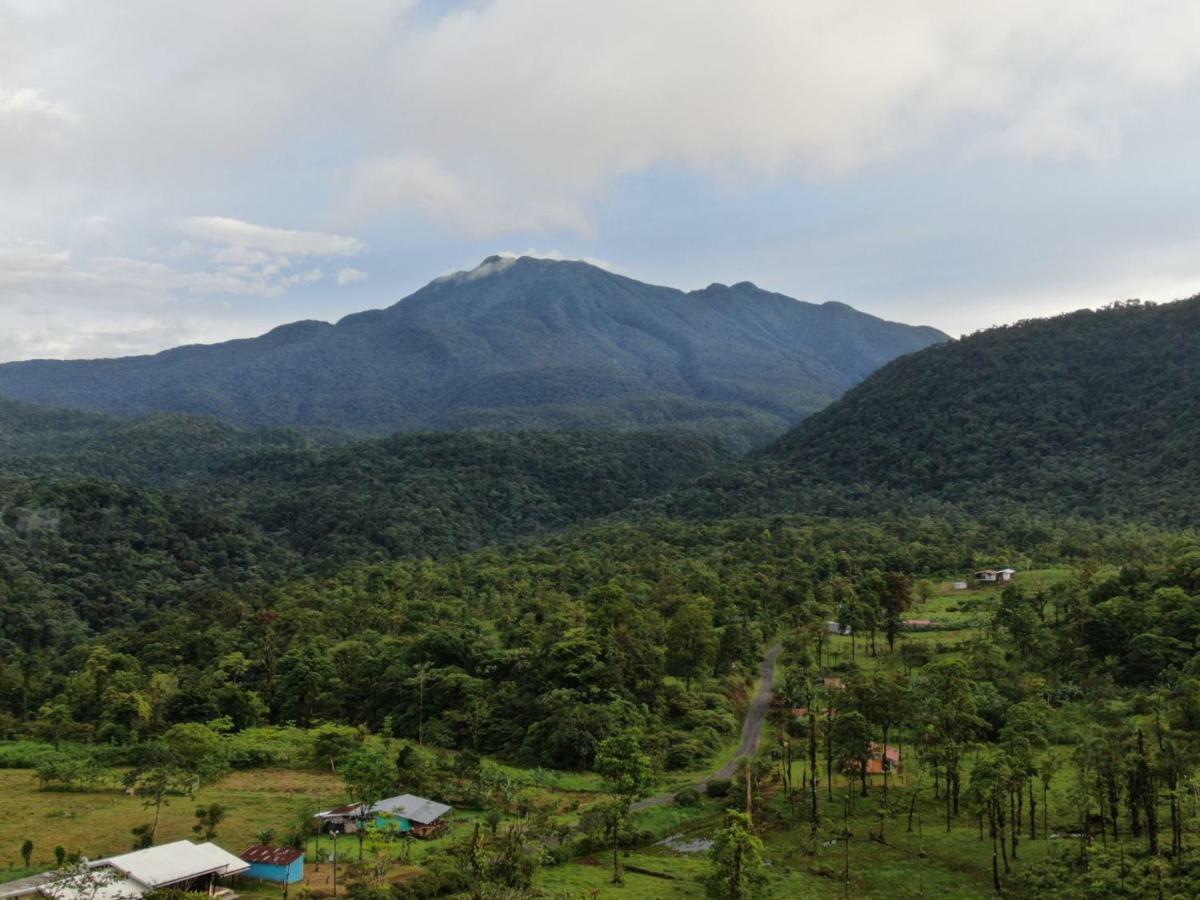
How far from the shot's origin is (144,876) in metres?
20.8

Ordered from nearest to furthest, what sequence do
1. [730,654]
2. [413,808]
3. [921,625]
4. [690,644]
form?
[413,808]
[690,644]
[730,654]
[921,625]

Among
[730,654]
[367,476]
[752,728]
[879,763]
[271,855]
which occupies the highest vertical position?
[367,476]

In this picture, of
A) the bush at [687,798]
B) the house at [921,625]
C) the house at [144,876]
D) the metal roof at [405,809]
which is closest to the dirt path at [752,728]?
the bush at [687,798]

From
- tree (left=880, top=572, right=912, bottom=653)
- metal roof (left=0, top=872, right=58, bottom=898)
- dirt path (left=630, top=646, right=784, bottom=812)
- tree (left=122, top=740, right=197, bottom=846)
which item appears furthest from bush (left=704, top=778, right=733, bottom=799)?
metal roof (left=0, top=872, right=58, bottom=898)

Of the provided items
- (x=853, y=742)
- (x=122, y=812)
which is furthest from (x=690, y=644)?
(x=122, y=812)

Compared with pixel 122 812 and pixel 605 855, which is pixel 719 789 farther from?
pixel 122 812

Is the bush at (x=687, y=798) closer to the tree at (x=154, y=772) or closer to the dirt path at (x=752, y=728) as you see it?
the dirt path at (x=752, y=728)

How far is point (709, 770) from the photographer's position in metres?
35.0

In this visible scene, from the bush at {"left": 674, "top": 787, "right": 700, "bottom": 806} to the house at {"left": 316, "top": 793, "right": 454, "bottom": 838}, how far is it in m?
8.20

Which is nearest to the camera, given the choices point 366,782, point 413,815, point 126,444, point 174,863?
point 174,863

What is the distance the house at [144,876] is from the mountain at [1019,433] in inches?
3008

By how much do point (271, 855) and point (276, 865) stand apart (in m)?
0.43

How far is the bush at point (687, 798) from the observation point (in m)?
31.1

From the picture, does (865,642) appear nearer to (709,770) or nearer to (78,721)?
(709,770)
